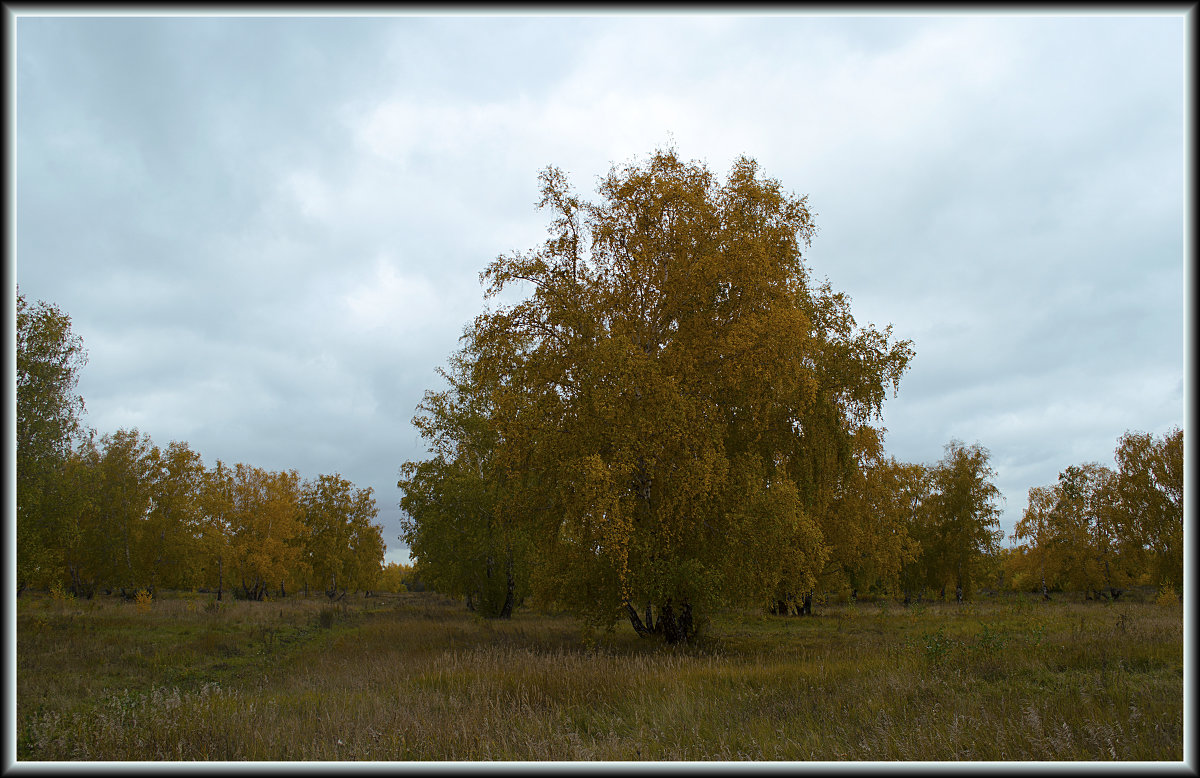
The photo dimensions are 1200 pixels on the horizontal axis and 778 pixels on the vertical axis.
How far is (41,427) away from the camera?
782 inches

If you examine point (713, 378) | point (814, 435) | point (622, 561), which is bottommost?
point (622, 561)

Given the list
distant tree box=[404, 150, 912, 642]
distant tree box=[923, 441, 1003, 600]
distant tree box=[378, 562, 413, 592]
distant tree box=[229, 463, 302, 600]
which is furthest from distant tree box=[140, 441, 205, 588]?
distant tree box=[378, 562, 413, 592]

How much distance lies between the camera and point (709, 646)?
Result: 637 inches

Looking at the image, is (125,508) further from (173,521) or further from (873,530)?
(873,530)

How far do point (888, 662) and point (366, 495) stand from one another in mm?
51185

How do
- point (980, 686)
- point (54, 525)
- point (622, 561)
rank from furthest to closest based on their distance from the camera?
point (54, 525), point (622, 561), point (980, 686)

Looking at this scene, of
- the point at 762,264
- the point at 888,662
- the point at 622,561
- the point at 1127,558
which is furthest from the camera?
the point at 1127,558

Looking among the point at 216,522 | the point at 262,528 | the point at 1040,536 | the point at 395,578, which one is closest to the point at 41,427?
the point at 216,522

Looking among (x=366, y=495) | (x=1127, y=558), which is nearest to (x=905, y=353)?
(x=1127, y=558)

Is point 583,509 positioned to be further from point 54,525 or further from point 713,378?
point 54,525

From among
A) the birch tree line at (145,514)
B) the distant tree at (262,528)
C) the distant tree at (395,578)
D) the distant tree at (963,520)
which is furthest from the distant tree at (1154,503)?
the distant tree at (395,578)

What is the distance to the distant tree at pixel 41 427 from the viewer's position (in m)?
19.2

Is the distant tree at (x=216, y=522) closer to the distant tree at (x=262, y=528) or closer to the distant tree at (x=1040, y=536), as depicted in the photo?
the distant tree at (x=262, y=528)

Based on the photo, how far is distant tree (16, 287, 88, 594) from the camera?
19172 mm
